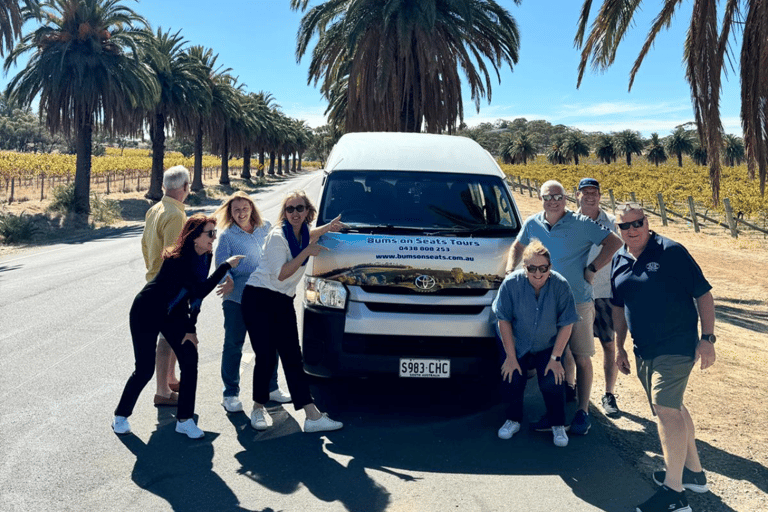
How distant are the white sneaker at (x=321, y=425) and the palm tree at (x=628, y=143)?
113508 millimetres


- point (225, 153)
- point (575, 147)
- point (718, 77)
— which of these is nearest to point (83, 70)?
point (718, 77)

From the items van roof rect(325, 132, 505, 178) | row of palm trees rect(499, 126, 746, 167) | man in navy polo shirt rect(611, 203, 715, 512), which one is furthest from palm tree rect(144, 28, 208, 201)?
row of palm trees rect(499, 126, 746, 167)

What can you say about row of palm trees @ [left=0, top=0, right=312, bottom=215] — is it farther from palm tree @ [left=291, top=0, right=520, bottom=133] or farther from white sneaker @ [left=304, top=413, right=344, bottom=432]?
white sneaker @ [left=304, top=413, right=344, bottom=432]

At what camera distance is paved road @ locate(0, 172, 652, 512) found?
4047 millimetres

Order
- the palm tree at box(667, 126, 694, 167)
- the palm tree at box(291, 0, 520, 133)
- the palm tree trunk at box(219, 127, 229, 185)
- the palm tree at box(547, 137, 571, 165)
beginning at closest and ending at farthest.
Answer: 1. the palm tree at box(291, 0, 520, 133)
2. the palm tree trunk at box(219, 127, 229, 185)
3. the palm tree at box(667, 126, 694, 167)
4. the palm tree at box(547, 137, 571, 165)

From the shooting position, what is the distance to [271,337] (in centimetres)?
517

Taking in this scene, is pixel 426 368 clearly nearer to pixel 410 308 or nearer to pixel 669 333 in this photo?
pixel 410 308

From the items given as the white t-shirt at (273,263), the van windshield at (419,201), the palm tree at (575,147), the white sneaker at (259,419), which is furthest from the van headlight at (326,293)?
the palm tree at (575,147)

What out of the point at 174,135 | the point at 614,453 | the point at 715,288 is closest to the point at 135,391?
the point at 614,453

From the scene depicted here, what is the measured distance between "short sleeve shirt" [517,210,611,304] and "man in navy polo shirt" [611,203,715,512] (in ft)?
3.70

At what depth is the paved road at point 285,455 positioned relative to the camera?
13.3 ft

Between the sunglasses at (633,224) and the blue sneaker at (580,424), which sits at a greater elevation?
the sunglasses at (633,224)

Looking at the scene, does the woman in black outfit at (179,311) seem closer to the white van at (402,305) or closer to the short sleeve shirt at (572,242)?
the white van at (402,305)

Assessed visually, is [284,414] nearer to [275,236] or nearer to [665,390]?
[275,236]
